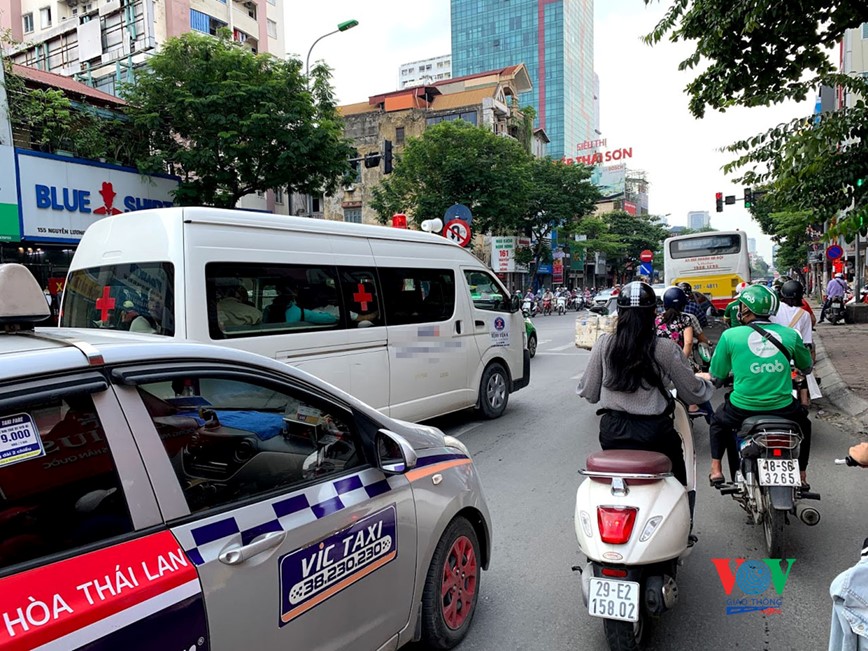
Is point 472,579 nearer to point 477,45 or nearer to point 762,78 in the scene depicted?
point 762,78

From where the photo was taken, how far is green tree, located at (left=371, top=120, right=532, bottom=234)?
2884 cm

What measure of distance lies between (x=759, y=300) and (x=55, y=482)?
154 inches

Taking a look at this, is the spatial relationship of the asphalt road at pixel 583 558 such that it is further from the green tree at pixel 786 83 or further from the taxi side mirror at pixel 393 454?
the green tree at pixel 786 83

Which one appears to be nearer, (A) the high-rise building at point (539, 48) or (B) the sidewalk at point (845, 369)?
(B) the sidewalk at point (845, 369)

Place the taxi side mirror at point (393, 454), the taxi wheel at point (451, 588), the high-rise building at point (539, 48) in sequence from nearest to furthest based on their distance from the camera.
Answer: the taxi side mirror at point (393, 454)
the taxi wheel at point (451, 588)
the high-rise building at point (539, 48)

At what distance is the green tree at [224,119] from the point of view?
1455 centimetres

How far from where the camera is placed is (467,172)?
2875 centimetres

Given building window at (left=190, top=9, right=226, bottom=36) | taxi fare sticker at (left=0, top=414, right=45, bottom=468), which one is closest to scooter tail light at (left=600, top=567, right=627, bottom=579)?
taxi fare sticker at (left=0, top=414, right=45, bottom=468)

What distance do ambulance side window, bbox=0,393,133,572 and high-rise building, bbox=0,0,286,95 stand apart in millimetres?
22431

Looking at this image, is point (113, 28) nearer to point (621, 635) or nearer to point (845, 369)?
point (845, 369)

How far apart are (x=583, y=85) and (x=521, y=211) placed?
339 ft

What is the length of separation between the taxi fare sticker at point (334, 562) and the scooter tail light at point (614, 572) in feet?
3.05

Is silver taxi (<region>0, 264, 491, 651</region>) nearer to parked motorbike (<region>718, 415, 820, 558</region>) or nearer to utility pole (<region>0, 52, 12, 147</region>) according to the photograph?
parked motorbike (<region>718, 415, 820, 558</region>)

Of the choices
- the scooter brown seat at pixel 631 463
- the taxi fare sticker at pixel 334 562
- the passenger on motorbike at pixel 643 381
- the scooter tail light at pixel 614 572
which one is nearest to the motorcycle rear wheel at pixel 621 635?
the scooter tail light at pixel 614 572
